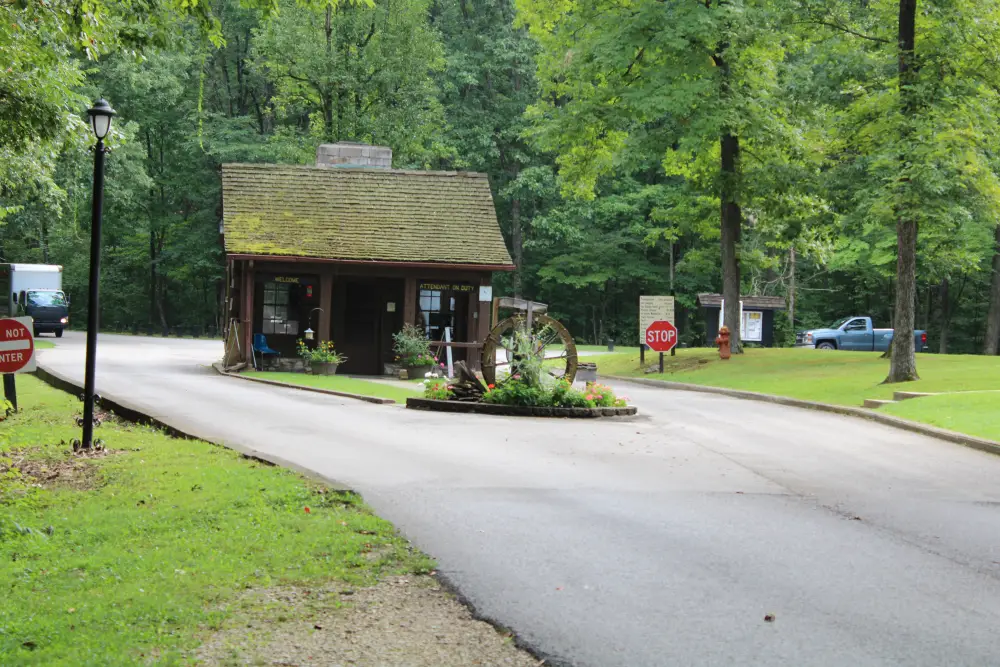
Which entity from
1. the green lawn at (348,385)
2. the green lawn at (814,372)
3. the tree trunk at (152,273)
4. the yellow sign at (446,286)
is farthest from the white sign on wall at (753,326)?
the tree trunk at (152,273)

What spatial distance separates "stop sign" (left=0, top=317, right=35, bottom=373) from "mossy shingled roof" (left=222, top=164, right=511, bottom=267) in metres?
14.4

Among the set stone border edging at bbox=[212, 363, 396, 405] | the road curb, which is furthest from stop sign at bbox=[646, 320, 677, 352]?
the road curb

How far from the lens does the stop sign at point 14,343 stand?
16.7 m

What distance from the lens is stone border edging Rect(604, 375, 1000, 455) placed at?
625 inches

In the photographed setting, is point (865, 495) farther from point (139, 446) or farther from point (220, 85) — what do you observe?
point (220, 85)

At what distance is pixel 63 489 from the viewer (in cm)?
1089

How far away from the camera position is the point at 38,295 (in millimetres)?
50875

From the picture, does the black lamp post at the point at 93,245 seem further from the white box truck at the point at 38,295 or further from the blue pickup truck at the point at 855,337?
the blue pickup truck at the point at 855,337

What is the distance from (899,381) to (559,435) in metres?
12.2

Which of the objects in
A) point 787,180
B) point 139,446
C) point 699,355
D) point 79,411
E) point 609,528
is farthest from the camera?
point 699,355

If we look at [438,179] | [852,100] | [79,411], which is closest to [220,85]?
[438,179]

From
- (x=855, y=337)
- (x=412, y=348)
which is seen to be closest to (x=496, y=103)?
(x=855, y=337)

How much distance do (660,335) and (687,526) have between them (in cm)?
2390

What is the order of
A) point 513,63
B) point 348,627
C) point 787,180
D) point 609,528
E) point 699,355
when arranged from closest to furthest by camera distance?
point 348,627 < point 609,528 < point 787,180 < point 699,355 < point 513,63
